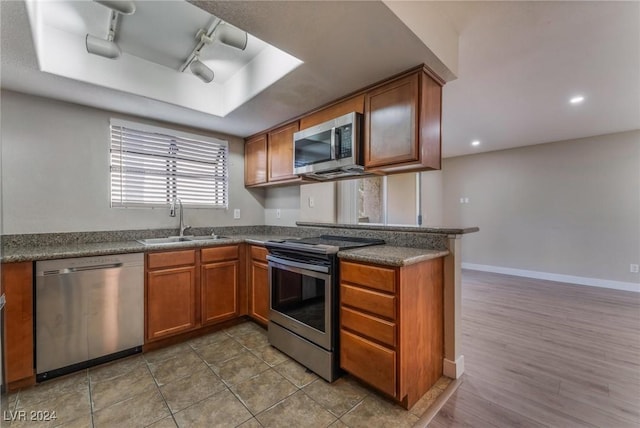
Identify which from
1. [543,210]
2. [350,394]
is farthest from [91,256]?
[543,210]

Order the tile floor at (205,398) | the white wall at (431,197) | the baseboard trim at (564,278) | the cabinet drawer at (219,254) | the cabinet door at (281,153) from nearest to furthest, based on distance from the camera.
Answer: the tile floor at (205,398) < the cabinet drawer at (219,254) < the cabinet door at (281,153) < the baseboard trim at (564,278) < the white wall at (431,197)

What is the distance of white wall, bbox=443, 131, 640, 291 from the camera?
4246 millimetres

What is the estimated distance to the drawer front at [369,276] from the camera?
1.64m

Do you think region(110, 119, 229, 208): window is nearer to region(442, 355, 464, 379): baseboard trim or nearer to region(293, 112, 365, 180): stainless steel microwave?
region(293, 112, 365, 180): stainless steel microwave

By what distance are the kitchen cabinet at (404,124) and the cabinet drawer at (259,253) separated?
1330 millimetres

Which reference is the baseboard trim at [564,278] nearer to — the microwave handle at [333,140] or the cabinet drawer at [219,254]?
the microwave handle at [333,140]

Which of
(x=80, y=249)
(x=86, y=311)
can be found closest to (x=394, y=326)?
(x=86, y=311)

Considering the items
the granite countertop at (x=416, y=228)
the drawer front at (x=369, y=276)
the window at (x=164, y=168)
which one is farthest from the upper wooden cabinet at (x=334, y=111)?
the window at (x=164, y=168)

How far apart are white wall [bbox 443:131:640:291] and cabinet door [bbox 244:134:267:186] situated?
15.3 ft

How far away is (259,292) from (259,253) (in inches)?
15.9

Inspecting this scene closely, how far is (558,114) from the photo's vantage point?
11.3 ft

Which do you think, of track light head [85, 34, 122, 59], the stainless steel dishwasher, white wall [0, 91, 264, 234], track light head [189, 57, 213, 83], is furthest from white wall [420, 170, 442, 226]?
track light head [85, 34, 122, 59]

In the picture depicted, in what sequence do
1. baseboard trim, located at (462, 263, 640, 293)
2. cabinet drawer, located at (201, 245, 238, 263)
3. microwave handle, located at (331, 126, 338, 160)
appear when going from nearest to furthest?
microwave handle, located at (331, 126, 338, 160) < cabinet drawer, located at (201, 245, 238, 263) < baseboard trim, located at (462, 263, 640, 293)

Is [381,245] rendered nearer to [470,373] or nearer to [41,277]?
[470,373]
